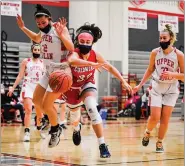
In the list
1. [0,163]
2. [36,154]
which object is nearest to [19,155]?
[36,154]

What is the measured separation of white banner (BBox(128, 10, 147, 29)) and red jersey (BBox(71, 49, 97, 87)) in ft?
47.5

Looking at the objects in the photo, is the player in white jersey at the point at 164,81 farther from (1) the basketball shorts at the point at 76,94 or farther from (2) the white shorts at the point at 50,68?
(2) the white shorts at the point at 50,68

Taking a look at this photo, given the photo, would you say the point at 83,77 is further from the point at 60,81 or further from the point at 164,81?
the point at 164,81

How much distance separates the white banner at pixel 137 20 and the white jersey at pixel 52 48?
569 inches

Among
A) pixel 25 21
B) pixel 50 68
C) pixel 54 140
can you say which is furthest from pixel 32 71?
pixel 25 21

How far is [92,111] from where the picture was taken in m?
5.80

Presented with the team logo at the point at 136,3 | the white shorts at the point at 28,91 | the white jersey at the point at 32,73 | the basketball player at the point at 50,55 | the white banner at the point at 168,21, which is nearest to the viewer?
the basketball player at the point at 50,55

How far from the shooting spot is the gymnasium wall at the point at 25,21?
18.6m

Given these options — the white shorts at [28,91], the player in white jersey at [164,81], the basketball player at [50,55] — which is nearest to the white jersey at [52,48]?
the basketball player at [50,55]

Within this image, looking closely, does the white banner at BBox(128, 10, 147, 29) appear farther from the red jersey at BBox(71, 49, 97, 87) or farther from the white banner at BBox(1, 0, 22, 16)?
the red jersey at BBox(71, 49, 97, 87)

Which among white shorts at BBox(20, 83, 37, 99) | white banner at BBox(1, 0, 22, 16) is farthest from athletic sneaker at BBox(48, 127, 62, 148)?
white banner at BBox(1, 0, 22, 16)

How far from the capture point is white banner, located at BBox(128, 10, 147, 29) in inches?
800

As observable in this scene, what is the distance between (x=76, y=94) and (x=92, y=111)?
1.57ft

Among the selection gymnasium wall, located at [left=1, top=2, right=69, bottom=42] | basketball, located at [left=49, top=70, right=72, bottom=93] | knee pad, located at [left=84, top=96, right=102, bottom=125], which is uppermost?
gymnasium wall, located at [left=1, top=2, right=69, bottom=42]
